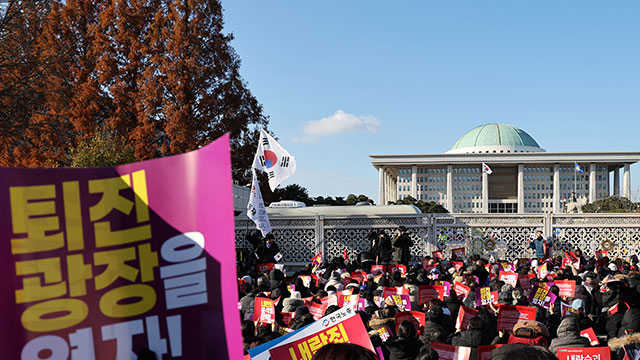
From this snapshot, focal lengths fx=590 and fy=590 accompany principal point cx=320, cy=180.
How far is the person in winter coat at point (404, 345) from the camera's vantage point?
5.97 meters

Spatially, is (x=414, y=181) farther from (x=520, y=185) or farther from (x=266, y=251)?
(x=266, y=251)

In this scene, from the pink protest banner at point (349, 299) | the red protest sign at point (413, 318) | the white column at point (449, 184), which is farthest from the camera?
the white column at point (449, 184)

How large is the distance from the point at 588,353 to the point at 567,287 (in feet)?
18.0

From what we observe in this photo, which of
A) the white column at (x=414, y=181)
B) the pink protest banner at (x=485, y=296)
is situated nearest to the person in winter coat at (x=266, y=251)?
the pink protest banner at (x=485, y=296)

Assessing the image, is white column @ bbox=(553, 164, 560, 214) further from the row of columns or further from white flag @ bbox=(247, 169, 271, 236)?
white flag @ bbox=(247, 169, 271, 236)

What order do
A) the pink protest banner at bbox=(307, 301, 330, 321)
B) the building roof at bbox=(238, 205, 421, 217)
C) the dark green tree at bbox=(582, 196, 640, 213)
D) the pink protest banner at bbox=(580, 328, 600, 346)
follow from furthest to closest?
A: the dark green tree at bbox=(582, 196, 640, 213) < the building roof at bbox=(238, 205, 421, 217) < the pink protest banner at bbox=(307, 301, 330, 321) < the pink protest banner at bbox=(580, 328, 600, 346)

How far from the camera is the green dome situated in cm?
13388

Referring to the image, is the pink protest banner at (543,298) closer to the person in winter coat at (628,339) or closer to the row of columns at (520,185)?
the person in winter coat at (628,339)

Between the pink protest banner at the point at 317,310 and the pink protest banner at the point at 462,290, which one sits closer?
the pink protest banner at the point at 317,310

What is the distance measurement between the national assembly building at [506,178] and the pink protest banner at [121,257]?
113 meters

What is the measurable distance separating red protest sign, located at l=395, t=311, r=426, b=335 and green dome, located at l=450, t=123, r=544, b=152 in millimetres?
131271

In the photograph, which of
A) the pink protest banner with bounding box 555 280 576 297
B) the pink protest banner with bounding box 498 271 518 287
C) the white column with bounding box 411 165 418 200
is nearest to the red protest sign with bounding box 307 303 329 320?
the pink protest banner with bounding box 555 280 576 297

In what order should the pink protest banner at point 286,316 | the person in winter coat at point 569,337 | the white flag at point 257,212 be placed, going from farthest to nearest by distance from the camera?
the white flag at point 257,212, the pink protest banner at point 286,316, the person in winter coat at point 569,337

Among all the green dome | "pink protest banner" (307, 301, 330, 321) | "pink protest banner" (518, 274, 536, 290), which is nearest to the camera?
"pink protest banner" (307, 301, 330, 321)
